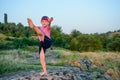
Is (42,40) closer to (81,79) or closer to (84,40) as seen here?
(81,79)

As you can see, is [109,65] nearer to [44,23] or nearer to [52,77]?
[52,77]

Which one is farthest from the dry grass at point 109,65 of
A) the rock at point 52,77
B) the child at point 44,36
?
the child at point 44,36

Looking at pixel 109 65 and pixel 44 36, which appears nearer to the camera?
pixel 44 36

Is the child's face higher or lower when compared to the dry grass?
higher

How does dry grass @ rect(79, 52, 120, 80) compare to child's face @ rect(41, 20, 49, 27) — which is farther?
dry grass @ rect(79, 52, 120, 80)

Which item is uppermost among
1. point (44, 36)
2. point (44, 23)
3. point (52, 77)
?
point (44, 23)

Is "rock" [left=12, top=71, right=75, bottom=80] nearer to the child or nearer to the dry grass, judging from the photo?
the child

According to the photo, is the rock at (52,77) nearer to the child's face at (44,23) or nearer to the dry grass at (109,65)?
the child's face at (44,23)

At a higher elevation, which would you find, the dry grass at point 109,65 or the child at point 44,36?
the child at point 44,36

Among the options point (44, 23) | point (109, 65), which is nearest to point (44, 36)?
point (44, 23)

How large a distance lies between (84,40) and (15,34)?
68.2ft

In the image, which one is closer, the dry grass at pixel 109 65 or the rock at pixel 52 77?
the rock at pixel 52 77

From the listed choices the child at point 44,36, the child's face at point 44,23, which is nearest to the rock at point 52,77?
the child at point 44,36

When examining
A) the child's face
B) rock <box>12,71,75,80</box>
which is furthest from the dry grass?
the child's face
